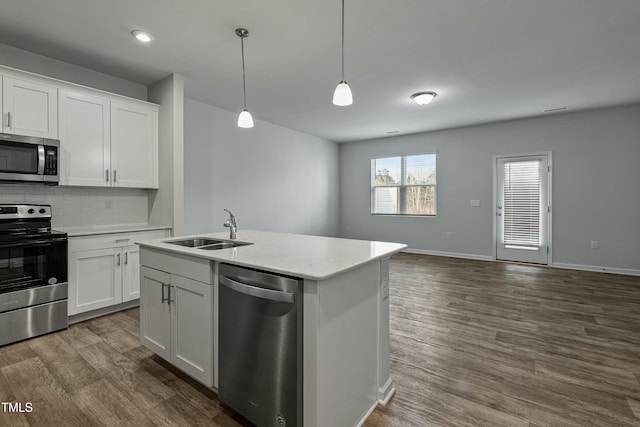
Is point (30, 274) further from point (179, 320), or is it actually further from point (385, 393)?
point (385, 393)

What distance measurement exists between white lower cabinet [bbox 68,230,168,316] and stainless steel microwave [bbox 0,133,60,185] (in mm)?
639

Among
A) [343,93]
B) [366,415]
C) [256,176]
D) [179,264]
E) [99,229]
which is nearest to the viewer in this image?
[366,415]

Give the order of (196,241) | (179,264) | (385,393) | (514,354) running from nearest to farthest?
(385,393) < (179,264) < (514,354) < (196,241)

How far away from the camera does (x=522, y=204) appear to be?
5.70 metres

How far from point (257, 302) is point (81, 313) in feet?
8.56

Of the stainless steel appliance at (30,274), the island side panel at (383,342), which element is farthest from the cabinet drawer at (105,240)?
the island side panel at (383,342)

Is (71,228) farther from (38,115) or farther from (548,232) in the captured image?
(548,232)

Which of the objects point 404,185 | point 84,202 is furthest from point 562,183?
point 84,202

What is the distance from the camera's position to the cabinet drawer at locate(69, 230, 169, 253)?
2.92 metres

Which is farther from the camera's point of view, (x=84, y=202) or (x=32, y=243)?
(x=84, y=202)

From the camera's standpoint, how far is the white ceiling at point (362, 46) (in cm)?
236

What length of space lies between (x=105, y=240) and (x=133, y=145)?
1.14 m

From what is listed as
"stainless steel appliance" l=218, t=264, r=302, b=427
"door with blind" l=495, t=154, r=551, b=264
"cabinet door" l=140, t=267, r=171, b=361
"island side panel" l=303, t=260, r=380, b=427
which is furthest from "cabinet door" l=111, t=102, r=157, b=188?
"door with blind" l=495, t=154, r=551, b=264

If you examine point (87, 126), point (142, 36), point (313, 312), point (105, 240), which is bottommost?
point (313, 312)
